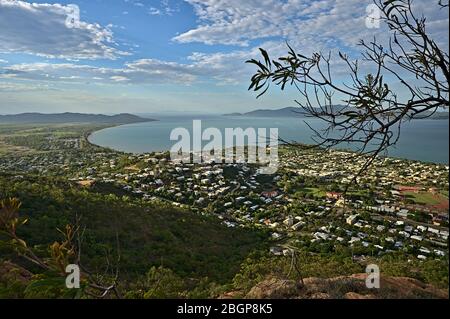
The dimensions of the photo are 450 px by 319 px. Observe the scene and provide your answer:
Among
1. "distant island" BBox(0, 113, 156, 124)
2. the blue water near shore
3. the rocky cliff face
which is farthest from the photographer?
"distant island" BBox(0, 113, 156, 124)

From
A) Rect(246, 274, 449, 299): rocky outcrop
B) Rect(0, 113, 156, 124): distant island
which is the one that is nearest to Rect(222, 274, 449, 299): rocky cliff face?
Rect(246, 274, 449, 299): rocky outcrop

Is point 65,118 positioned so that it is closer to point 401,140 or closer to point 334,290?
point 401,140

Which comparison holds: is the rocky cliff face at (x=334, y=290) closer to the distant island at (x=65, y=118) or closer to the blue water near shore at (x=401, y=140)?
the blue water near shore at (x=401, y=140)

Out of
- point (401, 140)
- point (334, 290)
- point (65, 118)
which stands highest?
point (65, 118)

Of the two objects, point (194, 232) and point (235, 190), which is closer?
point (194, 232)

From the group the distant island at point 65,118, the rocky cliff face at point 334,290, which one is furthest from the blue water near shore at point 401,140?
the distant island at point 65,118

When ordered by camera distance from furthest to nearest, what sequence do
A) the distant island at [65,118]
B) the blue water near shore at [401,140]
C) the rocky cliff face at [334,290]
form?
the distant island at [65,118]
the rocky cliff face at [334,290]
the blue water near shore at [401,140]

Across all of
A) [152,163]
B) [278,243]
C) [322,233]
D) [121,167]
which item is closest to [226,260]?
[278,243]

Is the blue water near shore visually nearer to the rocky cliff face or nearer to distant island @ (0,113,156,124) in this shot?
the rocky cliff face

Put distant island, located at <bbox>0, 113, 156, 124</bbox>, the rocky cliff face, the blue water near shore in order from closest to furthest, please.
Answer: the blue water near shore < the rocky cliff face < distant island, located at <bbox>0, 113, 156, 124</bbox>

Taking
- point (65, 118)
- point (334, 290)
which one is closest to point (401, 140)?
point (334, 290)

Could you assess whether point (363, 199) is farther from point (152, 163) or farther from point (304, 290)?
point (304, 290)
